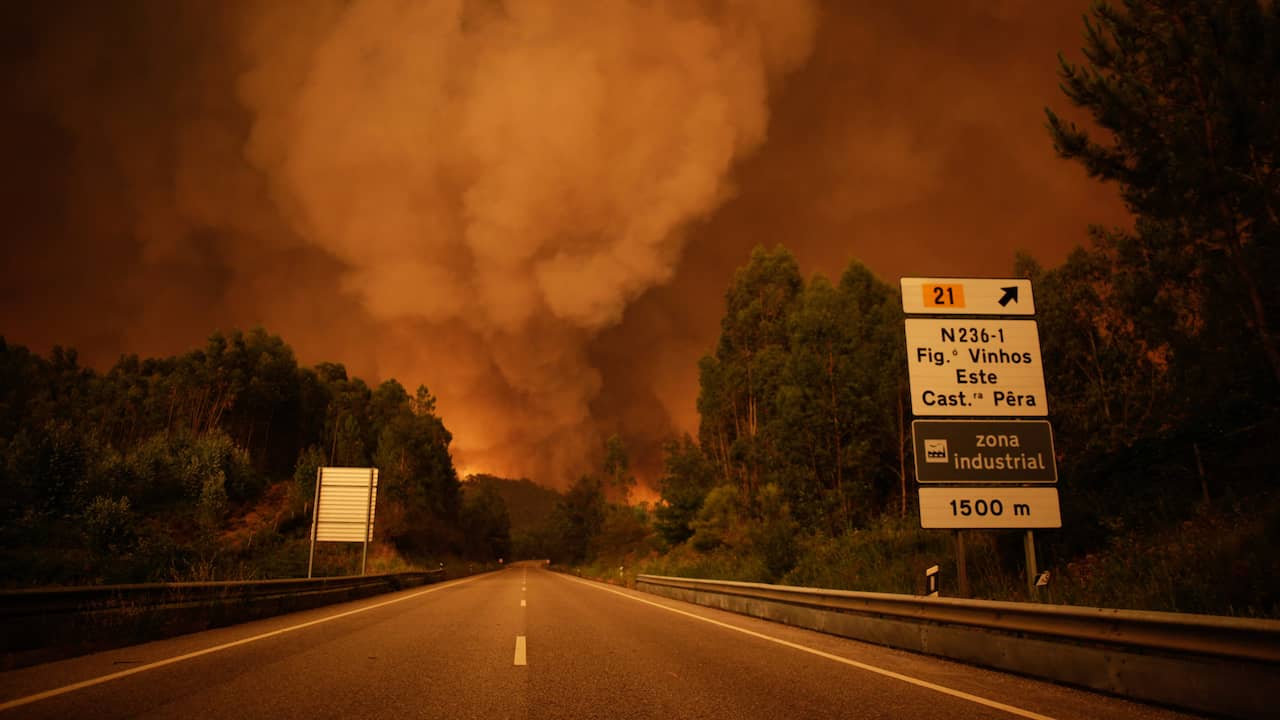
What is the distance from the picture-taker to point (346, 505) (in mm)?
24938

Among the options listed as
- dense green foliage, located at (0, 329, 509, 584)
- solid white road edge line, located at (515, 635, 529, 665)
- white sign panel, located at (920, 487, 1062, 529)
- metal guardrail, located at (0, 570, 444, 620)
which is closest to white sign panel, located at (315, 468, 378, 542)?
dense green foliage, located at (0, 329, 509, 584)

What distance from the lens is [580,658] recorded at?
278 inches

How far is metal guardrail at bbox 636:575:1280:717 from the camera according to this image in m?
4.23

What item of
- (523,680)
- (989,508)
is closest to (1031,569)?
(989,508)

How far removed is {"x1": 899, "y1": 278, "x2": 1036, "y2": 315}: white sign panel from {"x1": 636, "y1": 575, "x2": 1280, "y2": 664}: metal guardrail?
16.1ft

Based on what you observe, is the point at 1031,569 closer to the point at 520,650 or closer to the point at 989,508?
the point at 989,508

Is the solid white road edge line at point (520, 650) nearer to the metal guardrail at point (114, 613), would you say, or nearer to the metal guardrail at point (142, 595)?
the metal guardrail at point (114, 613)

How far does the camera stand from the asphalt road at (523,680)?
15.0ft

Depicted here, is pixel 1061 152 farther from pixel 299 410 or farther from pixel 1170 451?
pixel 299 410

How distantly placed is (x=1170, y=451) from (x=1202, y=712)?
12.3m

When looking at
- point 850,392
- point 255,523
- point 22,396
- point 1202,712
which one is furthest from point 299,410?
point 1202,712

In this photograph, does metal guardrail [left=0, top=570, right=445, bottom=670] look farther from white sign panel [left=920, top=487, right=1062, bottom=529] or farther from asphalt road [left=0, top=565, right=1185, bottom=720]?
white sign panel [left=920, top=487, right=1062, bottom=529]

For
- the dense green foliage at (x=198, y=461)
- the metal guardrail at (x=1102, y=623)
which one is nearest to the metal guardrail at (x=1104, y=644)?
the metal guardrail at (x=1102, y=623)

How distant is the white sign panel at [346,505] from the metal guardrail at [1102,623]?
21201mm
